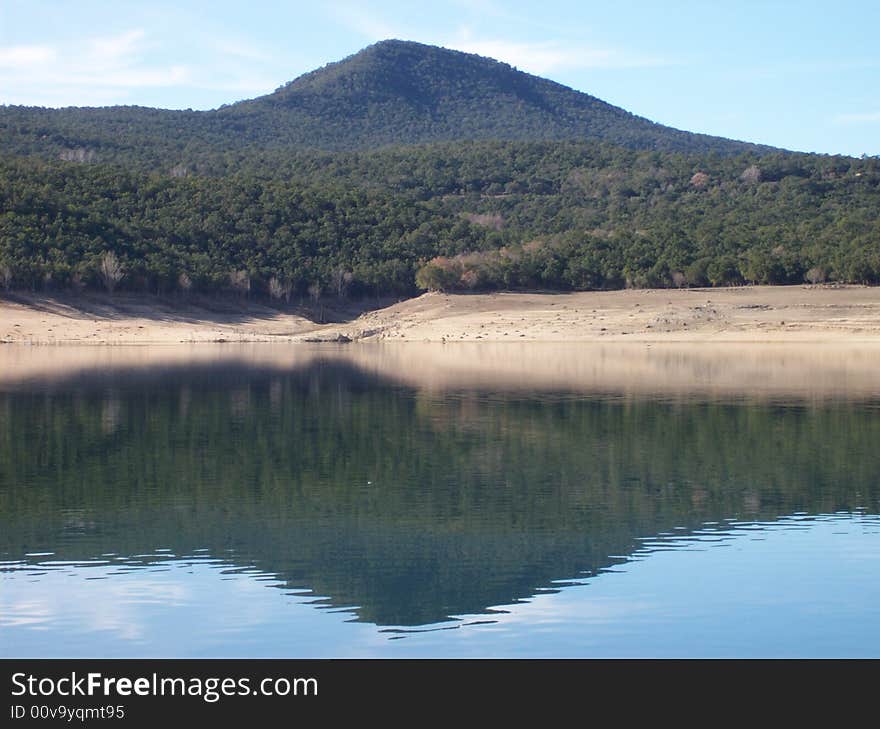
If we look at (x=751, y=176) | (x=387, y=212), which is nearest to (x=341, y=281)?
(x=387, y=212)

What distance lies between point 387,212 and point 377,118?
253ft

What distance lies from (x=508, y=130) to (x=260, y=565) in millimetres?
160047

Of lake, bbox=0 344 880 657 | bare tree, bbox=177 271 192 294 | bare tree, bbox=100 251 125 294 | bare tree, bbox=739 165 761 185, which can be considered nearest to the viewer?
lake, bbox=0 344 880 657

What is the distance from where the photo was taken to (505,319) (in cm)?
7138

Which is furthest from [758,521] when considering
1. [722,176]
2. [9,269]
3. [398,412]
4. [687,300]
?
[722,176]

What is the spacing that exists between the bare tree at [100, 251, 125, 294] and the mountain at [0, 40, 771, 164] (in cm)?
4645

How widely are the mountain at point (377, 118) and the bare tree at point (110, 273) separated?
4645 cm

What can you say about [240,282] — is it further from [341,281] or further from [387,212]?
[387,212]

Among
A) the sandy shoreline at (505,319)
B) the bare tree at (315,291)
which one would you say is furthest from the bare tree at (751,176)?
the bare tree at (315,291)

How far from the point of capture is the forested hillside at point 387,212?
77812 millimetres

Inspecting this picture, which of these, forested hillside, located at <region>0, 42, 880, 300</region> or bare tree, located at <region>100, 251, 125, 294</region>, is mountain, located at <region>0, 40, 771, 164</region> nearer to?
forested hillside, located at <region>0, 42, 880, 300</region>

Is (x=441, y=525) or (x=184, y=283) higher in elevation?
(x=184, y=283)

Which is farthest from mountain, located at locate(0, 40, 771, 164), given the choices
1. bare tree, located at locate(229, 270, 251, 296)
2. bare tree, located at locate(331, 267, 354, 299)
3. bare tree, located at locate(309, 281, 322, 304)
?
bare tree, located at locate(309, 281, 322, 304)

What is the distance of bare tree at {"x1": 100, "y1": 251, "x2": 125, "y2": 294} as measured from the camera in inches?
2916
